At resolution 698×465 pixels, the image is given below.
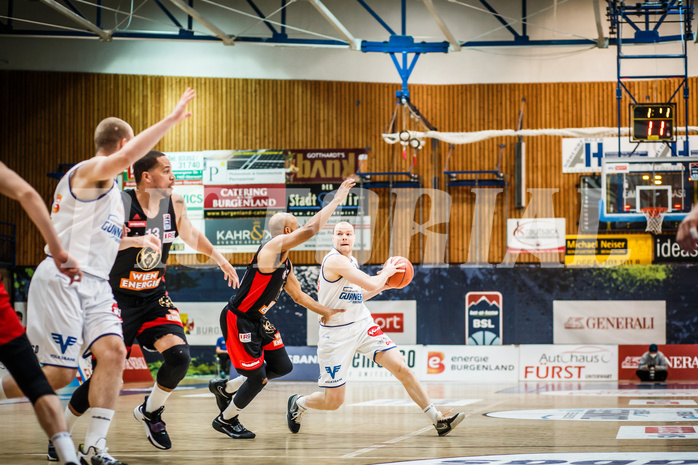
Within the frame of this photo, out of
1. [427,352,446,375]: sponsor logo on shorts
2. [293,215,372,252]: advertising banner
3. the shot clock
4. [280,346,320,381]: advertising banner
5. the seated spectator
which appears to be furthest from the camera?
[293,215,372,252]: advertising banner

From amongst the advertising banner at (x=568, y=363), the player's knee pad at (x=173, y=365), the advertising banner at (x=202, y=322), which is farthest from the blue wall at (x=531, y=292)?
the player's knee pad at (x=173, y=365)

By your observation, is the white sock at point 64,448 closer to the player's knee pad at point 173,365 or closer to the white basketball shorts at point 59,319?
the white basketball shorts at point 59,319

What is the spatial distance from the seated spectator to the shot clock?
5566 millimetres

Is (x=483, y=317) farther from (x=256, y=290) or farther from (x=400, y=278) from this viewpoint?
(x=256, y=290)

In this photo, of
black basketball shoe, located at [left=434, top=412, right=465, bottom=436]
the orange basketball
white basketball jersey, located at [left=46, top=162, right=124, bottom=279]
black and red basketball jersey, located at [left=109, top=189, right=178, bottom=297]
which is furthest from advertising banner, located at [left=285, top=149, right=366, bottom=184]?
white basketball jersey, located at [left=46, top=162, right=124, bottom=279]

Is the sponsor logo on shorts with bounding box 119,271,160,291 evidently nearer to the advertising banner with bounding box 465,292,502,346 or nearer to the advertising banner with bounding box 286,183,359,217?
the advertising banner with bounding box 465,292,502,346

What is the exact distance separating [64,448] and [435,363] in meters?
15.8

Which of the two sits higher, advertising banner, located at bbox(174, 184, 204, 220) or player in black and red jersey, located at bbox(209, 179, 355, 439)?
advertising banner, located at bbox(174, 184, 204, 220)

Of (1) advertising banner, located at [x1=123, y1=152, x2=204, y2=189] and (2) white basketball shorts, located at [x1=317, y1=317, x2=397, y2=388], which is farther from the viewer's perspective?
(1) advertising banner, located at [x1=123, y1=152, x2=204, y2=189]

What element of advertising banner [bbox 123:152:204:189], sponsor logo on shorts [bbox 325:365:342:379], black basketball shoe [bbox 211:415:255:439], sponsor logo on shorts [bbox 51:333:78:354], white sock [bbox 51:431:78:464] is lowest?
black basketball shoe [bbox 211:415:255:439]

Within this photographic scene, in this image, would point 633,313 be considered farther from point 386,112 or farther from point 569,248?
point 386,112

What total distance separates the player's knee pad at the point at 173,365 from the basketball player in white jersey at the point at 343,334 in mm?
1387

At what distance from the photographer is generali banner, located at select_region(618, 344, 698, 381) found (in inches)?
722

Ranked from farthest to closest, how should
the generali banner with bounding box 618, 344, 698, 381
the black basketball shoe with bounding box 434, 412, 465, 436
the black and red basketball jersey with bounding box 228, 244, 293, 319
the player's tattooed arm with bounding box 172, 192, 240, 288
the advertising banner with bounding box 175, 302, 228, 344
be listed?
the advertising banner with bounding box 175, 302, 228, 344
the generali banner with bounding box 618, 344, 698, 381
the black and red basketball jersey with bounding box 228, 244, 293, 319
the black basketball shoe with bounding box 434, 412, 465, 436
the player's tattooed arm with bounding box 172, 192, 240, 288
